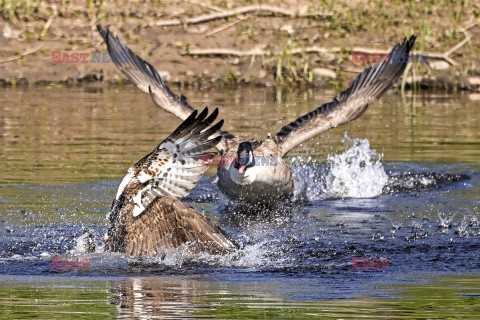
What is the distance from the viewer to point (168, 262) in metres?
7.35

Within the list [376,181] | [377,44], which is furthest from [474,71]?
[376,181]

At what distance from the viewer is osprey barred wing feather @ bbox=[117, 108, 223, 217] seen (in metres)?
7.17

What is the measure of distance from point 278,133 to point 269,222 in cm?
A: 146

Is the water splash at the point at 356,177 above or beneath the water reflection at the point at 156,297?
above

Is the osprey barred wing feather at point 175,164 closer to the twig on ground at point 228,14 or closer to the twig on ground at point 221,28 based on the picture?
the twig on ground at point 221,28

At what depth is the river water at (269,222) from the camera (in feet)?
20.3

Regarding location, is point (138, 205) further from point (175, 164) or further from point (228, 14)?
point (228, 14)

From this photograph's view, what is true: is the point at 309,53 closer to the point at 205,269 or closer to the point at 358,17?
the point at 358,17

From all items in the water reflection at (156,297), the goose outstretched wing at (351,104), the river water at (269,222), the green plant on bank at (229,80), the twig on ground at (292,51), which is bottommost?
the water reflection at (156,297)

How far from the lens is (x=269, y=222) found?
992 cm

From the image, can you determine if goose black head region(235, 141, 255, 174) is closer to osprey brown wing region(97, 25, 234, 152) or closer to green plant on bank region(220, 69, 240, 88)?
osprey brown wing region(97, 25, 234, 152)

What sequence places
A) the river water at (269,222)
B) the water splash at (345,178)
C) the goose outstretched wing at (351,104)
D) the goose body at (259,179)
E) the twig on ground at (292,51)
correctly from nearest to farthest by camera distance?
the river water at (269,222) → the goose body at (259,179) → the goose outstretched wing at (351,104) → the water splash at (345,178) → the twig on ground at (292,51)

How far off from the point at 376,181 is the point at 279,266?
4.16 m

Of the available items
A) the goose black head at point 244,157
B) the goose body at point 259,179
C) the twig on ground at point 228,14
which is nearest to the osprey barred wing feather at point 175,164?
the goose black head at point 244,157
